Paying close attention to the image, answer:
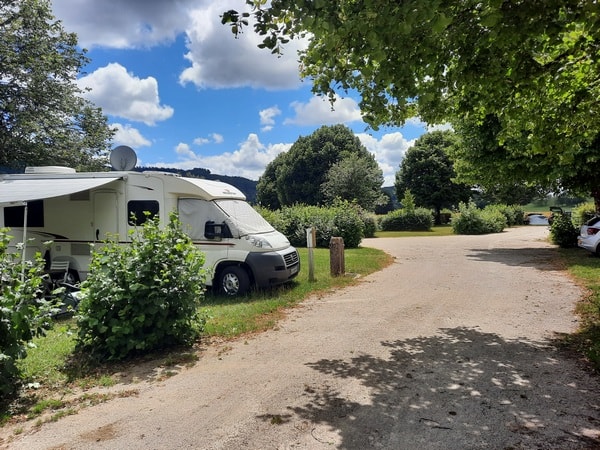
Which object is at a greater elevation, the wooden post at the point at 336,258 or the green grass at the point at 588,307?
the wooden post at the point at 336,258

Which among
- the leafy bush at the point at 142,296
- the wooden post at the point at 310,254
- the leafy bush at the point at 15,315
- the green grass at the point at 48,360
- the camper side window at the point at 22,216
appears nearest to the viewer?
the leafy bush at the point at 15,315

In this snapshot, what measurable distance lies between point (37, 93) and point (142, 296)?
17.3m

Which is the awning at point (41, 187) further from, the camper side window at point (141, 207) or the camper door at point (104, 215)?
the camper side window at point (141, 207)

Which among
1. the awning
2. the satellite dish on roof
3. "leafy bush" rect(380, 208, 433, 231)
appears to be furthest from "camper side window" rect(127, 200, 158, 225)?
"leafy bush" rect(380, 208, 433, 231)

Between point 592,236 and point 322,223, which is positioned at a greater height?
point 322,223

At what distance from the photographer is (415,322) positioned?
6949mm

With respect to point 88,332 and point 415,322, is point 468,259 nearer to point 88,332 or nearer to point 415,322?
point 415,322

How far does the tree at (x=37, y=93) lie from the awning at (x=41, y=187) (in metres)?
9.25

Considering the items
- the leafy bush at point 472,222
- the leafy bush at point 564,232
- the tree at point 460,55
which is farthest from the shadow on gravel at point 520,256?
the leafy bush at point 472,222

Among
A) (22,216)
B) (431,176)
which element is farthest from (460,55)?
(431,176)

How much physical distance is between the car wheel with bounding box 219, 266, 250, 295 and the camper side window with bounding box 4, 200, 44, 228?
4774 millimetres

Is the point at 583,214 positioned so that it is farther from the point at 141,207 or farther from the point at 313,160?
the point at 313,160

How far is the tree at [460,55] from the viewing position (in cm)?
344

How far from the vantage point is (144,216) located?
32.1ft
